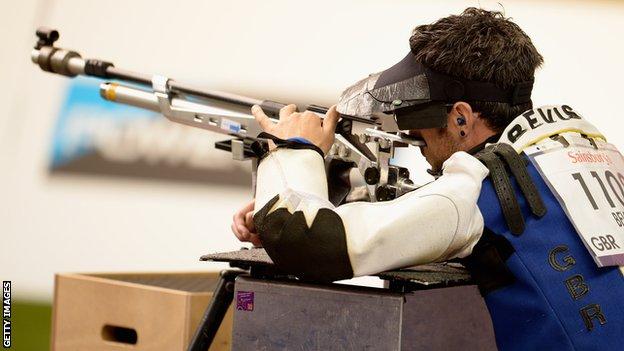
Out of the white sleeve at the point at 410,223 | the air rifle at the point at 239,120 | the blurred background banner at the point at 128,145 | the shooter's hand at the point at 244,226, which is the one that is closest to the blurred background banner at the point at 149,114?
the blurred background banner at the point at 128,145

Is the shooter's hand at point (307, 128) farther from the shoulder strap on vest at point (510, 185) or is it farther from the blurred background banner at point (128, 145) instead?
the blurred background banner at point (128, 145)

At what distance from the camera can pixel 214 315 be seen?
1.99 metres

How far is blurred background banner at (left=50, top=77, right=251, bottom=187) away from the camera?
3.26 metres

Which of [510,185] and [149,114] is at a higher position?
[149,114]

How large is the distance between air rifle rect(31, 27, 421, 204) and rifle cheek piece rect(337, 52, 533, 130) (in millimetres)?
45

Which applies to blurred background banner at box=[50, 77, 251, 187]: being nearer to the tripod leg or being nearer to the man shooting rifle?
the tripod leg

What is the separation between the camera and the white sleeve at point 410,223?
1.48 meters

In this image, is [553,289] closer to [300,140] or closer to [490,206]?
[490,206]

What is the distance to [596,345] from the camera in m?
1.52

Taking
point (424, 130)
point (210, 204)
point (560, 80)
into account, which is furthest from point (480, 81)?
point (210, 204)

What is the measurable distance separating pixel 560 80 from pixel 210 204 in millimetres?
1183

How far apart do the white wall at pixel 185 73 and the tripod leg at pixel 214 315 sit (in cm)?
121

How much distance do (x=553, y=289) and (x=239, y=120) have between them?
946mm

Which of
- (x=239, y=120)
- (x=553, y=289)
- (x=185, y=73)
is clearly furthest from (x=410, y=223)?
(x=185, y=73)
